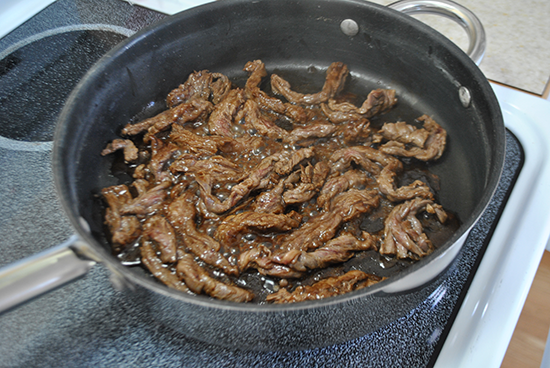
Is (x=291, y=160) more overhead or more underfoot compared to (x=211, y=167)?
more underfoot

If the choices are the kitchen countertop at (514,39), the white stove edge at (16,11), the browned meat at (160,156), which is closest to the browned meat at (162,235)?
the browned meat at (160,156)

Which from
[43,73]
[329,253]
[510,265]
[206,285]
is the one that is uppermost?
[43,73]

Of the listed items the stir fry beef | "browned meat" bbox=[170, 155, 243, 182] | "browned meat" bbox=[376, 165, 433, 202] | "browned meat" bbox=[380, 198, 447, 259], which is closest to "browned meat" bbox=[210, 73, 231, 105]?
Answer: the stir fry beef

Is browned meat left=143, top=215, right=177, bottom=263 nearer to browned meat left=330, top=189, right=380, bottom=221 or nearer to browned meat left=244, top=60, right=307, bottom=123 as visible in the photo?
browned meat left=330, top=189, right=380, bottom=221

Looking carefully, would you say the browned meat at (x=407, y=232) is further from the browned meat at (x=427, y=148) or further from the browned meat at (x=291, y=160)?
the browned meat at (x=291, y=160)

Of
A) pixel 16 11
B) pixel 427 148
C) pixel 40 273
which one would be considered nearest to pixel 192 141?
pixel 40 273

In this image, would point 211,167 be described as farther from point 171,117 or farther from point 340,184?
point 340,184

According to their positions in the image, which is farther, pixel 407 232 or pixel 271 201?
pixel 271 201

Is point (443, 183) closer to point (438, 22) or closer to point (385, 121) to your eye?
point (385, 121)
